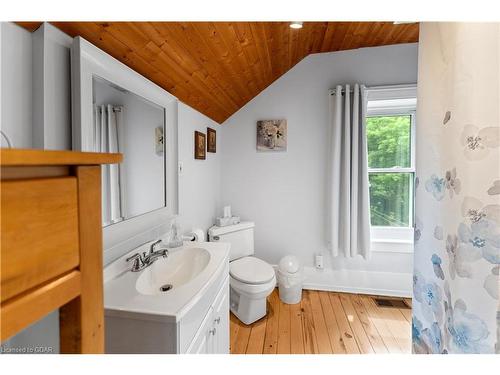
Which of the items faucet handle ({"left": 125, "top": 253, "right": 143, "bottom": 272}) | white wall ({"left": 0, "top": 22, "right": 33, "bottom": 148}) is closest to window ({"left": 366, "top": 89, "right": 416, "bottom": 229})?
faucet handle ({"left": 125, "top": 253, "right": 143, "bottom": 272})

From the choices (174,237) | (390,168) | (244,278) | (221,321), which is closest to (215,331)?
(221,321)

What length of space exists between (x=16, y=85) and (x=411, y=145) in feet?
9.94

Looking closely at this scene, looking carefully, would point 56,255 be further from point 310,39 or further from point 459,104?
point 310,39

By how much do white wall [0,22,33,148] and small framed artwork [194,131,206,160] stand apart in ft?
4.20

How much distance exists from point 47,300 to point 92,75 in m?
0.90

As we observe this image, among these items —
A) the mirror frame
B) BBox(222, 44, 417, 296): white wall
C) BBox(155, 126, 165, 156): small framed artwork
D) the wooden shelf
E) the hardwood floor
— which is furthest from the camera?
BBox(222, 44, 417, 296): white wall

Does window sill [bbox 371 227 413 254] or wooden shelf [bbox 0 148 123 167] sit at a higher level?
wooden shelf [bbox 0 148 123 167]

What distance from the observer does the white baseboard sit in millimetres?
2482

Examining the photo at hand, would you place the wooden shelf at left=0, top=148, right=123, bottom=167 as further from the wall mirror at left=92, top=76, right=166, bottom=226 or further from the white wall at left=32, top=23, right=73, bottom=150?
the wall mirror at left=92, top=76, right=166, bottom=226

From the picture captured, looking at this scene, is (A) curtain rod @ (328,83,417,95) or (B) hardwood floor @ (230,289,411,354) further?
(A) curtain rod @ (328,83,417,95)

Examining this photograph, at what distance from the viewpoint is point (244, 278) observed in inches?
75.8

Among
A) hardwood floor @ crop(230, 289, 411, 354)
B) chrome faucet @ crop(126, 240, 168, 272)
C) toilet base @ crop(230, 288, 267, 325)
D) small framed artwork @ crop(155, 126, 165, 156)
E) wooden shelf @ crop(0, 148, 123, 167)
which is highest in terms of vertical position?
small framed artwork @ crop(155, 126, 165, 156)

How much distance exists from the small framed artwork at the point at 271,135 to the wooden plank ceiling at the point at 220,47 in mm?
338

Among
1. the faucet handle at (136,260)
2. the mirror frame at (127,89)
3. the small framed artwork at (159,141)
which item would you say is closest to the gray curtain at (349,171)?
the mirror frame at (127,89)
